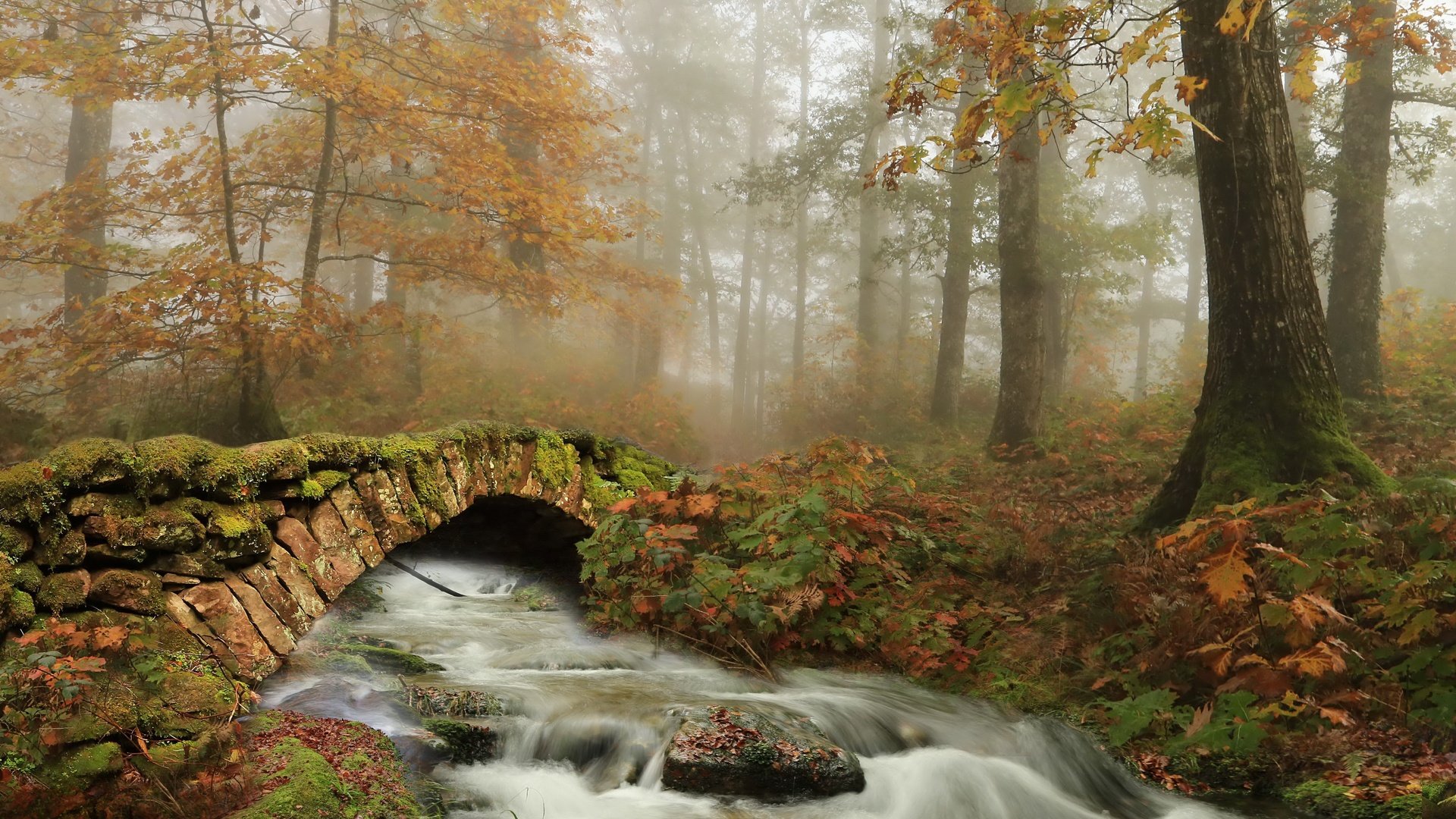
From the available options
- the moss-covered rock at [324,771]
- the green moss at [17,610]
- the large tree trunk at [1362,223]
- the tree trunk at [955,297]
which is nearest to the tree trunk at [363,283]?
the tree trunk at [955,297]

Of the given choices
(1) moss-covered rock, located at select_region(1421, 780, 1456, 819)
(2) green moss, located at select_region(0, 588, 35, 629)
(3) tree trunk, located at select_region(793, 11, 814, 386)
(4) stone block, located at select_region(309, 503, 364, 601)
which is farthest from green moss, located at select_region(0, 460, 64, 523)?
(3) tree trunk, located at select_region(793, 11, 814, 386)

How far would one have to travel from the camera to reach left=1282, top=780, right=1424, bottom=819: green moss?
Result: 3.26 m

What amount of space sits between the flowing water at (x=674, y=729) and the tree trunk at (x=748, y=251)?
19.3 meters

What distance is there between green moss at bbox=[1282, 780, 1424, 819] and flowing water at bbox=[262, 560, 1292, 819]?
210mm

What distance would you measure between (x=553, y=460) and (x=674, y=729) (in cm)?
271

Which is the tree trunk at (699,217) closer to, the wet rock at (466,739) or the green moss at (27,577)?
the wet rock at (466,739)

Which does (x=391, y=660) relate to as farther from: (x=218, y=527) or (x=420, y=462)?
(x=218, y=527)

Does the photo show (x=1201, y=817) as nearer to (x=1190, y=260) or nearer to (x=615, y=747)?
(x=615, y=747)

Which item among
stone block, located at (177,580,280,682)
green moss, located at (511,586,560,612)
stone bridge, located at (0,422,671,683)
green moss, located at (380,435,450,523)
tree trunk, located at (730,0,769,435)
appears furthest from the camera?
tree trunk, located at (730,0,769,435)

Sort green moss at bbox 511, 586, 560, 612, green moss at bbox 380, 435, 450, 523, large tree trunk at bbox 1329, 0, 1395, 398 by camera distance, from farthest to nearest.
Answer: large tree trunk at bbox 1329, 0, 1395, 398 → green moss at bbox 511, 586, 560, 612 → green moss at bbox 380, 435, 450, 523

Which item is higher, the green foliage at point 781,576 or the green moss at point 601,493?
the green moss at point 601,493

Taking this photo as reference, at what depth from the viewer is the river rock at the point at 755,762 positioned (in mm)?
4160

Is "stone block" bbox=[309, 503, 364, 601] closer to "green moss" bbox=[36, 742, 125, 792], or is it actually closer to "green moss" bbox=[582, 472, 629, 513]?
"green moss" bbox=[36, 742, 125, 792]

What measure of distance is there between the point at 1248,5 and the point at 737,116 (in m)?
27.2
